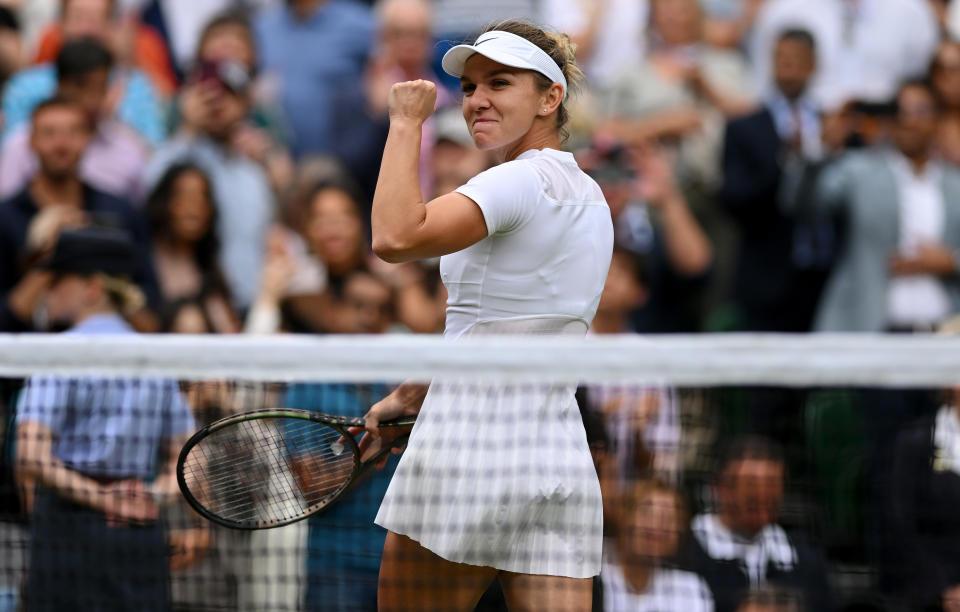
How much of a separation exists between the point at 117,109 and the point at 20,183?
3.49 feet

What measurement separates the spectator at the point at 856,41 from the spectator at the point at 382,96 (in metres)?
2.12

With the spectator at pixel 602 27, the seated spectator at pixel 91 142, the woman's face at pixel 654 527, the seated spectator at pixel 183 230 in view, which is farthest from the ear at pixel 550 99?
the spectator at pixel 602 27

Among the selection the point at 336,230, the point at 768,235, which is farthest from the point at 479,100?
the point at 768,235

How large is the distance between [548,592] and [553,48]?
4.82ft

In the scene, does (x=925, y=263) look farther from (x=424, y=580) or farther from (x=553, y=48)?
(x=424, y=580)

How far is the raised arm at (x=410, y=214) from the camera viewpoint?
3.43 metres

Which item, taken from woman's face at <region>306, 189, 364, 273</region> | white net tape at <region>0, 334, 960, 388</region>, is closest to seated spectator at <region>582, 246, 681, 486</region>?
white net tape at <region>0, 334, 960, 388</region>

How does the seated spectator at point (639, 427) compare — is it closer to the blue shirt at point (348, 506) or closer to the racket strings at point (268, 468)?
the blue shirt at point (348, 506)

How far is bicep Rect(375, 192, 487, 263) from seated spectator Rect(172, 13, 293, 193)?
16.1 ft

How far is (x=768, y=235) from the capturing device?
8.09m

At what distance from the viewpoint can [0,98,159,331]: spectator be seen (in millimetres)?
7199

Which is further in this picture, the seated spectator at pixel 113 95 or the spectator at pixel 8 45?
the spectator at pixel 8 45

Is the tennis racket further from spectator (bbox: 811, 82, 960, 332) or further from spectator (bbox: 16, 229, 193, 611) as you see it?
spectator (bbox: 811, 82, 960, 332)

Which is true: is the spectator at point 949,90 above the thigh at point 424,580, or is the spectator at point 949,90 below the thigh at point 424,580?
above
